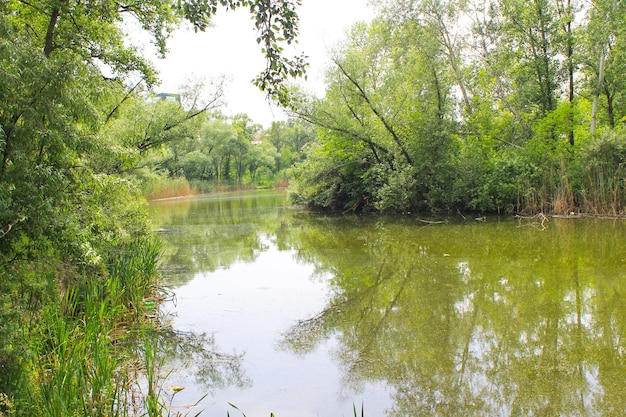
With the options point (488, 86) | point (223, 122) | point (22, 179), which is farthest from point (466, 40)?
point (223, 122)

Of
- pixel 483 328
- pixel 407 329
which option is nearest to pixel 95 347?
pixel 407 329

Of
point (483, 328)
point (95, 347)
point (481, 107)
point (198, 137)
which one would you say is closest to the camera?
point (95, 347)

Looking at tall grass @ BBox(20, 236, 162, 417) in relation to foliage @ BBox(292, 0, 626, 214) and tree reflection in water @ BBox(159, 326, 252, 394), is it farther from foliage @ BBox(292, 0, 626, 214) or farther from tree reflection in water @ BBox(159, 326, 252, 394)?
foliage @ BBox(292, 0, 626, 214)

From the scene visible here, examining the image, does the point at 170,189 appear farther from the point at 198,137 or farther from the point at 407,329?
the point at 407,329

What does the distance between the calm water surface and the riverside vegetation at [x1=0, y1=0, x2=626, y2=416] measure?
826 mm

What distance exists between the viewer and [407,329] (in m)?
5.02

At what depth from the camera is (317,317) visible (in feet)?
18.7

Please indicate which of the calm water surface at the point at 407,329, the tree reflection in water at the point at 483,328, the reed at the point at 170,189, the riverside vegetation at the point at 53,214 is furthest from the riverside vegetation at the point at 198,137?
the reed at the point at 170,189

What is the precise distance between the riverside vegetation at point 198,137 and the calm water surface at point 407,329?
83cm

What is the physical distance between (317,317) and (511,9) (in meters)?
13.8

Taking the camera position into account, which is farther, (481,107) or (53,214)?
(481,107)

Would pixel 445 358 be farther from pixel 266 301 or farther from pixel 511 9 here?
pixel 511 9

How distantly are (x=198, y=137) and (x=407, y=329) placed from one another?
13.7 meters

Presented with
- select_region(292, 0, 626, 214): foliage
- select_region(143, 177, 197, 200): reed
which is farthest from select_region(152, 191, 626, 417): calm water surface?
select_region(143, 177, 197, 200): reed
